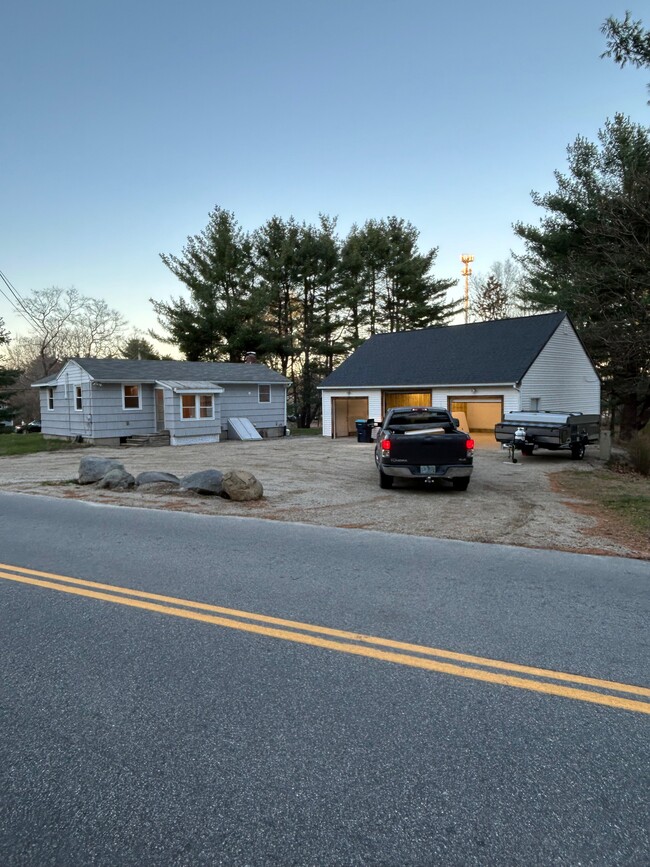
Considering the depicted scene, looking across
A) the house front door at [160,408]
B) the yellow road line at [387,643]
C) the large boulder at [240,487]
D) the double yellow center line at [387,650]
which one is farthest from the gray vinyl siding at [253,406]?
the double yellow center line at [387,650]

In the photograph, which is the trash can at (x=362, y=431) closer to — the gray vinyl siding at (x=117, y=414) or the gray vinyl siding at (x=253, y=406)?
the gray vinyl siding at (x=253, y=406)

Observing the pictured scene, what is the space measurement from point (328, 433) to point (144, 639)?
26.4m

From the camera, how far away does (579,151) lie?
83.6 ft

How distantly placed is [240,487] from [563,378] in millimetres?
20694

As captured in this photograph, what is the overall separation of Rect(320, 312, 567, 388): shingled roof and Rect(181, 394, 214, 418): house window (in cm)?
636

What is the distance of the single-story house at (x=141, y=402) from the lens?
2572cm

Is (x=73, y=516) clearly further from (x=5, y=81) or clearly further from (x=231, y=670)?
(x=5, y=81)

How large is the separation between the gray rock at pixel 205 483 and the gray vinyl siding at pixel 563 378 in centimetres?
1636

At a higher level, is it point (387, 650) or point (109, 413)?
point (109, 413)

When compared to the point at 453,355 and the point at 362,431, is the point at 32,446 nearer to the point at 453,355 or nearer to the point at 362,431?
the point at 362,431

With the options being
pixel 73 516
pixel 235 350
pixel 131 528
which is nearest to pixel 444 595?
pixel 131 528

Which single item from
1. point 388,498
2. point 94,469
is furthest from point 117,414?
point 388,498

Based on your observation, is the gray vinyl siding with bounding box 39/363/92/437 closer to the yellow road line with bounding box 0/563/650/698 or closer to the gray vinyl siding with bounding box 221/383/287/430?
the gray vinyl siding with bounding box 221/383/287/430

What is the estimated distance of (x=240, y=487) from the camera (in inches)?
417
